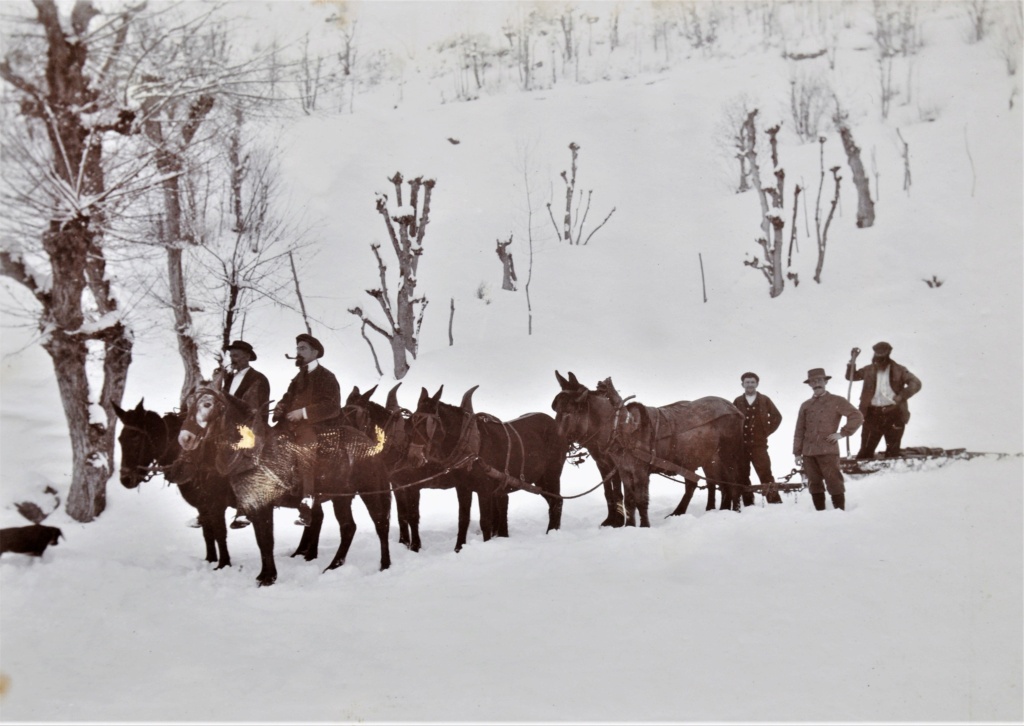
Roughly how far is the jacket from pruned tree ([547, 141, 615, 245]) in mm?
9533

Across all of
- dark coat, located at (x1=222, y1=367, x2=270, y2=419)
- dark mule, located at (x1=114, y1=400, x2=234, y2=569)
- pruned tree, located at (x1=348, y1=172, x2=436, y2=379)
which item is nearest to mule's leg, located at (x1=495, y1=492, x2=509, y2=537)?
dark coat, located at (x1=222, y1=367, x2=270, y2=419)

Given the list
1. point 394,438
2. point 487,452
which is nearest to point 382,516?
point 394,438

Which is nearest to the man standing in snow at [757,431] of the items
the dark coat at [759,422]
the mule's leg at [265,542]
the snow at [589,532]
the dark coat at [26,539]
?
the dark coat at [759,422]

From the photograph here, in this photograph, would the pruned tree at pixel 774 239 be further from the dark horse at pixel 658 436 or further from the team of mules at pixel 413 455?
the team of mules at pixel 413 455

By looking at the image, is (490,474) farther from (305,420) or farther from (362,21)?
(362,21)

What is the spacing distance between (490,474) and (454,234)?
7.74 meters

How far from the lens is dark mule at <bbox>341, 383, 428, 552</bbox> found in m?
7.99

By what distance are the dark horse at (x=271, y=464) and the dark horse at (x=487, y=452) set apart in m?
0.54

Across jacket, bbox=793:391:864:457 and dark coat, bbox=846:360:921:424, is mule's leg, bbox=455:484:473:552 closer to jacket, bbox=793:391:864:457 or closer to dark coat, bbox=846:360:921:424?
jacket, bbox=793:391:864:457

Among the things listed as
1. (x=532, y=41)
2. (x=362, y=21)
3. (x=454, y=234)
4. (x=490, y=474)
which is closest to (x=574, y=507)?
(x=490, y=474)

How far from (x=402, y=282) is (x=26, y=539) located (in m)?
7.42

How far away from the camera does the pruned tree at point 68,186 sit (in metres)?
7.21

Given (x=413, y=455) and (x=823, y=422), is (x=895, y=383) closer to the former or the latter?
(x=823, y=422)

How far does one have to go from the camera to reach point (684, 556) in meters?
6.77
